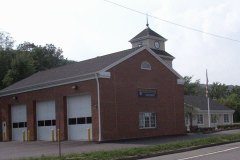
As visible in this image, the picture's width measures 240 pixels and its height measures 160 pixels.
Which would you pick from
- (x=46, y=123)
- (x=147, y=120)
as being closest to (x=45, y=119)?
(x=46, y=123)

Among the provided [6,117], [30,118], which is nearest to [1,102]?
[6,117]

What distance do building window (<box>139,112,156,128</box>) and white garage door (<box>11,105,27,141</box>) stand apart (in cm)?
1092

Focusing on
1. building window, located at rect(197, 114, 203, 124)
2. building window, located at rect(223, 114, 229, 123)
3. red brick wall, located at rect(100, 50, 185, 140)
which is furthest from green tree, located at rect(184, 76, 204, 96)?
red brick wall, located at rect(100, 50, 185, 140)

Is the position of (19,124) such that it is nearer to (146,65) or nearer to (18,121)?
(18,121)

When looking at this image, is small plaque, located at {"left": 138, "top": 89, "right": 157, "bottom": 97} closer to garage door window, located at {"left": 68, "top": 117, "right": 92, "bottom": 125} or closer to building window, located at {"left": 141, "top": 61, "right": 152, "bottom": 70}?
building window, located at {"left": 141, "top": 61, "right": 152, "bottom": 70}

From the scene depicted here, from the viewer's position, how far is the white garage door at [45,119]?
3533cm

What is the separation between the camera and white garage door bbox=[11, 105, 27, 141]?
38844mm

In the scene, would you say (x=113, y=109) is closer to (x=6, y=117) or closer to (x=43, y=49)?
(x=6, y=117)

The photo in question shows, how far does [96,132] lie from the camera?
100ft

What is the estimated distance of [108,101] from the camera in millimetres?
31109

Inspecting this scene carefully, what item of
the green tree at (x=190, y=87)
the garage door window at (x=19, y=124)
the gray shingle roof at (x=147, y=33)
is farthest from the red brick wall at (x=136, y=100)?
the green tree at (x=190, y=87)

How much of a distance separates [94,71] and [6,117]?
1358cm

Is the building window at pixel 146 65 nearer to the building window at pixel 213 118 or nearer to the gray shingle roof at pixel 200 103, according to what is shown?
the gray shingle roof at pixel 200 103

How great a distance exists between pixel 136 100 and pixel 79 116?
4407mm
